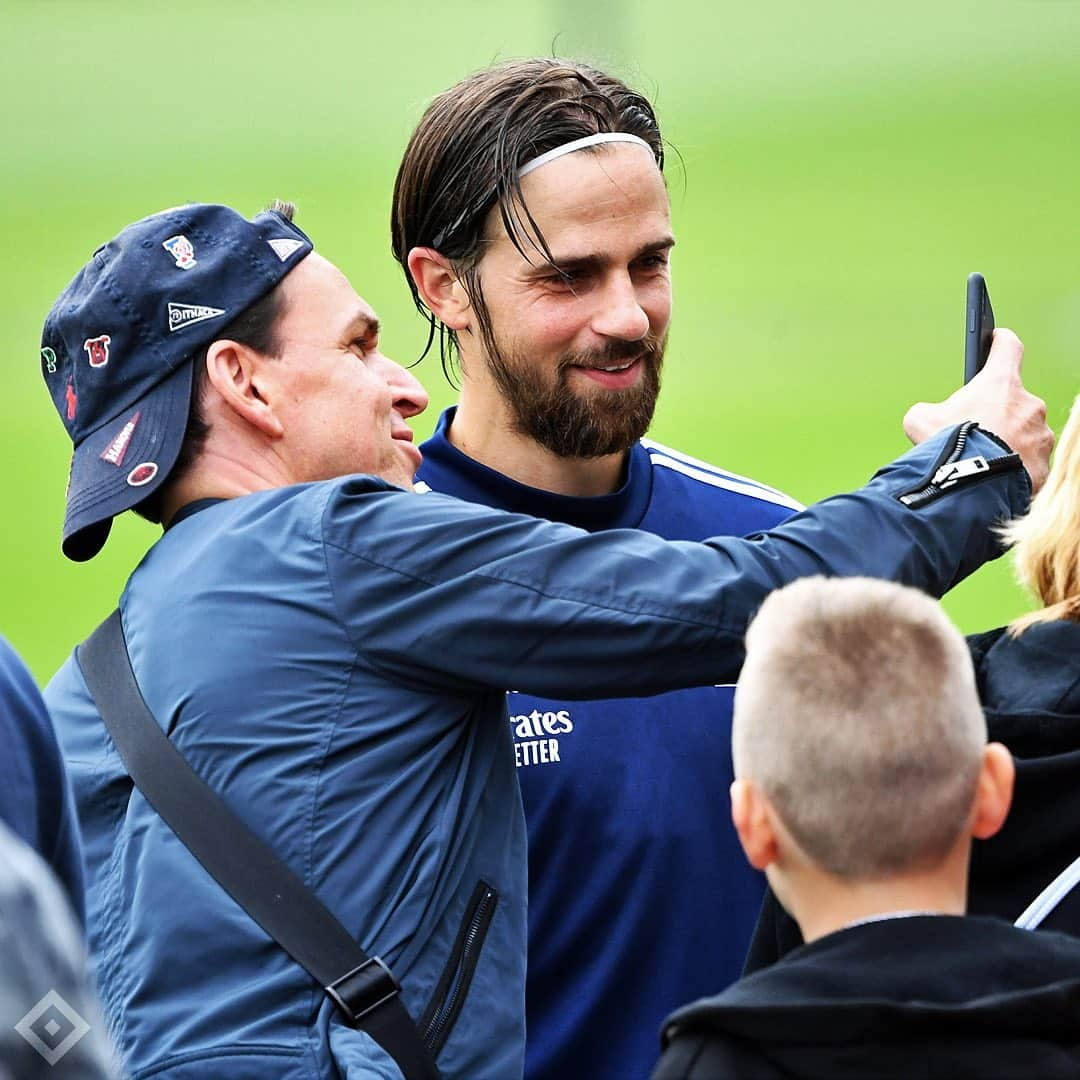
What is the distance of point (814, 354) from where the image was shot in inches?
219

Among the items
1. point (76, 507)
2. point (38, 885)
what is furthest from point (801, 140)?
point (38, 885)

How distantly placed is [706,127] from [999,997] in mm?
4820

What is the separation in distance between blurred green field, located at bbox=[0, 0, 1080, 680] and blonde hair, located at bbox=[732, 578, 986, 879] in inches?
153

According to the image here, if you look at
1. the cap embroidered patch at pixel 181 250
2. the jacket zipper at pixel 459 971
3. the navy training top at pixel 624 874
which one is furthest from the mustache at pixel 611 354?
the jacket zipper at pixel 459 971

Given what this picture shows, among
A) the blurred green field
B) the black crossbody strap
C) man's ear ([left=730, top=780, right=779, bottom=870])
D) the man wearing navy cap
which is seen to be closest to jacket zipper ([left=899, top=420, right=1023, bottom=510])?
the man wearing navy cap

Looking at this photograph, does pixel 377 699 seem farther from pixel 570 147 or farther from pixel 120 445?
pixel 570 147

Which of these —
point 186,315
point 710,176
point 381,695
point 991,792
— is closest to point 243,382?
point 186,315

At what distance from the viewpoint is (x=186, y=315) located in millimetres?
1758

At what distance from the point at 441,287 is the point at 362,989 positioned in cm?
109

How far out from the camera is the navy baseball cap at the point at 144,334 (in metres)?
1.73

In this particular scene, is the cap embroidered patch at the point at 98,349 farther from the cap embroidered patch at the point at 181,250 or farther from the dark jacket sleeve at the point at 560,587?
the dark jacket sleeve at the point at 560,587

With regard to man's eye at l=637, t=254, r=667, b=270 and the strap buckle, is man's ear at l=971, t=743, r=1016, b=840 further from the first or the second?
man's eye at l=637, t=254, r=667, b=270

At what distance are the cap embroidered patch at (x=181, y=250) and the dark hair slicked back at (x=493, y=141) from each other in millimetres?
514

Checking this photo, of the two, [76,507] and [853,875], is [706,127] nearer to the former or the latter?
[76,507]
